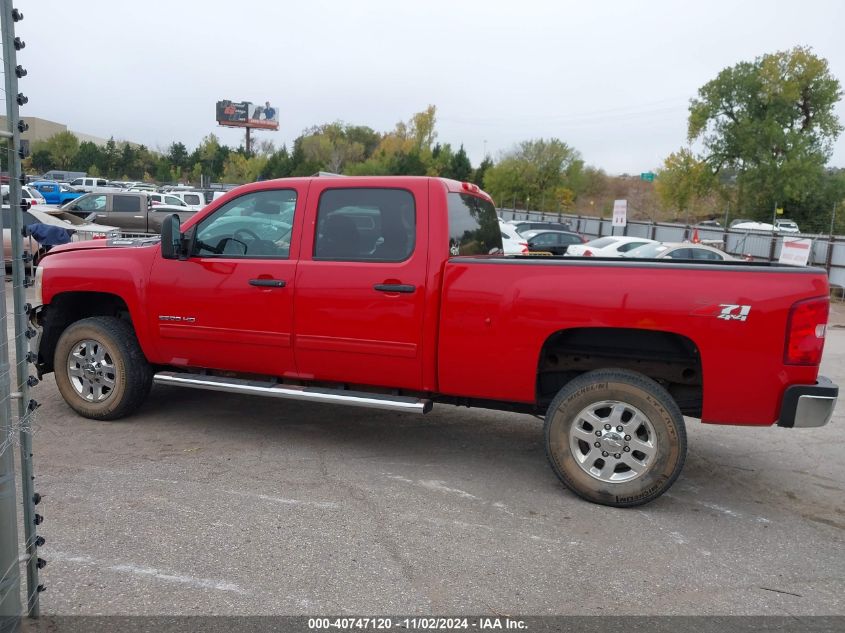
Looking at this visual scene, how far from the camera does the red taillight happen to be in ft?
Result: 13.6

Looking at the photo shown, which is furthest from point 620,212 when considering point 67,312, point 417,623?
point 417,623

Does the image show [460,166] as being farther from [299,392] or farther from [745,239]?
[299,392]

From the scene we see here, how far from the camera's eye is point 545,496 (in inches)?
185

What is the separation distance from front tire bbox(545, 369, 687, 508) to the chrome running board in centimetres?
98

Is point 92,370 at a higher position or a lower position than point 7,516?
lower

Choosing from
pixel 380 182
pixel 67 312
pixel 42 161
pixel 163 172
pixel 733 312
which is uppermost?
pixel 42 161

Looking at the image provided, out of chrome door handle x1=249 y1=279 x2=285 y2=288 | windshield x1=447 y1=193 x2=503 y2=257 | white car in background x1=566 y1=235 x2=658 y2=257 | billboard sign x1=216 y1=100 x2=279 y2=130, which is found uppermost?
billboard sign x1=216 y1=100 x2=279 y2=130

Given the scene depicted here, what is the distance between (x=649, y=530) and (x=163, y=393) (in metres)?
4.65

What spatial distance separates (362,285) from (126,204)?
19.8 meters

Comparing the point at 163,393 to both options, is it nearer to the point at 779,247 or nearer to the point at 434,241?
the point at 434,241

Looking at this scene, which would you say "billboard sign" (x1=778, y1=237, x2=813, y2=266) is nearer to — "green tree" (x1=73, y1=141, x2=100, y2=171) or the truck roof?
the truck roof

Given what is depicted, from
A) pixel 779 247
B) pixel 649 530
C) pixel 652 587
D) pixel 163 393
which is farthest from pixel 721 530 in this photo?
pixel 779 247

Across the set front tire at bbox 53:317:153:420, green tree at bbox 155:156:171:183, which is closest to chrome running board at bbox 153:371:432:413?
front tire at bbox 53:317:153:420

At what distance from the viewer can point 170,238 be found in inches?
213
